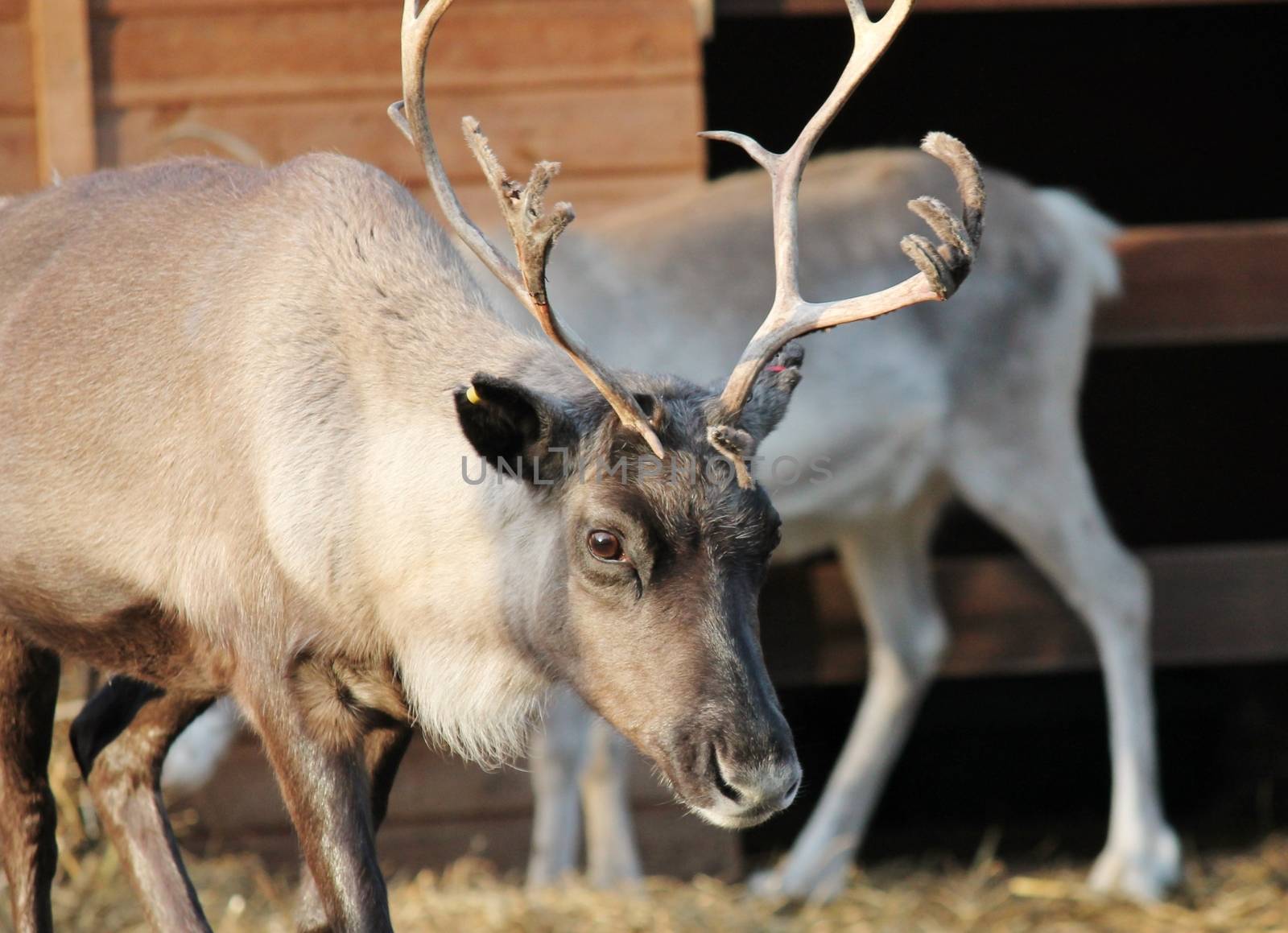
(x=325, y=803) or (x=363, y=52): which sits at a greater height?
(x=363, y=52)

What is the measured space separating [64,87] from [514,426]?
2.86m

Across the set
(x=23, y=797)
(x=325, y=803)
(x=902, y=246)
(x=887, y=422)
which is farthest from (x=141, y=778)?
(x=887, y=422)

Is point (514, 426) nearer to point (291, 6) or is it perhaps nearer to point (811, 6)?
point (291, 6)

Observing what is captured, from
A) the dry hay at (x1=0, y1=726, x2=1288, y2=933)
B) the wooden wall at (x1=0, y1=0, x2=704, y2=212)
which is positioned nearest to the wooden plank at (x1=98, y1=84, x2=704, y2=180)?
the wooden wall at (x1=0, y1=0, x2=704, y2=212)

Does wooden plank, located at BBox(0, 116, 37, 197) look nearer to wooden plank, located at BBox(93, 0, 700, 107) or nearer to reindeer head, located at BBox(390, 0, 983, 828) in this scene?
wooden plank, located at BBox(93, 0, 700, 107)

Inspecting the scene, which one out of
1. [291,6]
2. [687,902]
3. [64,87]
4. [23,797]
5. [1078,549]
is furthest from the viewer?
[1078,549]

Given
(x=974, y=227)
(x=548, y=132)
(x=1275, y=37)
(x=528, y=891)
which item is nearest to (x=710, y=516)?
(x=974, y=227)

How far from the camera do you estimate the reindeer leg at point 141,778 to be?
304 centimetres

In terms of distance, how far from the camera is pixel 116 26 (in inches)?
191

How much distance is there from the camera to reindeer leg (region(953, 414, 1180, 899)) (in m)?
5.19

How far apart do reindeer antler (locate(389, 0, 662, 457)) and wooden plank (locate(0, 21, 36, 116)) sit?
8.11ft

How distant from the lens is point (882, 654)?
215 inches

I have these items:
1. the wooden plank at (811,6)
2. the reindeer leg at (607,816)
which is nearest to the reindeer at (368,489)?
the reindeer leg at (607,816)

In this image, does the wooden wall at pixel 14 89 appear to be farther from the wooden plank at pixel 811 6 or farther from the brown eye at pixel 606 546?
the brown eye at pixel 606 546
